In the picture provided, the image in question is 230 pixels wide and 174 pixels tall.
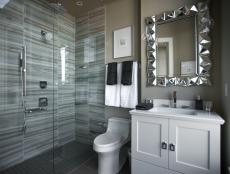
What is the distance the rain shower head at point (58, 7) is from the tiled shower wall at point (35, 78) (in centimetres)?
7

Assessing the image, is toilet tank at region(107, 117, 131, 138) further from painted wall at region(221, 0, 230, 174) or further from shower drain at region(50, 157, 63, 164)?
painted wall at region(221, 0, 230, 174)

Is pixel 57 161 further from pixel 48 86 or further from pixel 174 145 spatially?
pixel 174 145

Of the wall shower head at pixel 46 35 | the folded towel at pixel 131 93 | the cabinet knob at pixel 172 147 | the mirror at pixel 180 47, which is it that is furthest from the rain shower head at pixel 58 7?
the cabinet knob at pixel 172 147

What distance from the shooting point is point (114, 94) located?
2441mm

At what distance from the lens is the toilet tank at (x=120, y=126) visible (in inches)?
87.7

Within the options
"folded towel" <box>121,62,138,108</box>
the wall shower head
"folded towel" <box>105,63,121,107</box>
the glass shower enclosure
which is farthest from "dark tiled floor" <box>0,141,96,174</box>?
the wall shower head

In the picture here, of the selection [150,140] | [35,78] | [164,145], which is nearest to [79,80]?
[35,78]

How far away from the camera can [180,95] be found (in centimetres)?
192

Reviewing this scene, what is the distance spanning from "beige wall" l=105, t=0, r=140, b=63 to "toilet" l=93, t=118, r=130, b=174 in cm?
109

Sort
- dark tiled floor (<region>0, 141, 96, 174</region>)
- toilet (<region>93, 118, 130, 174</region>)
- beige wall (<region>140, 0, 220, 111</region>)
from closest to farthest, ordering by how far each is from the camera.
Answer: beige wall (<region>140, 0, 220, 111</region>) < toilet (<region>93, 118, 130, 174</region>) < dark tiled floor (<region>0, 141, 96, 174</region>)

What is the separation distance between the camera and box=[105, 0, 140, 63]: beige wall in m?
2.33

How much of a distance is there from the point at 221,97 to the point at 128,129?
1256 millimetres

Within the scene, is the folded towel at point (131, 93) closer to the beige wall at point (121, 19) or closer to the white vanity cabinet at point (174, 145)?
the beige wall at point (121, 19)

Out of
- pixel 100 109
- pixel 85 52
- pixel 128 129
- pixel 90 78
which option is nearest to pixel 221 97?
pixel 128 129
